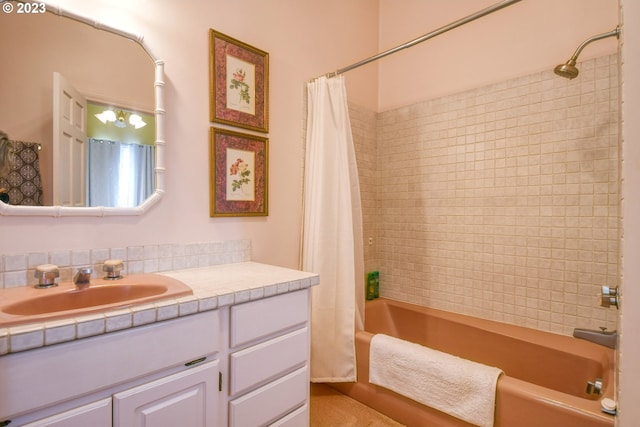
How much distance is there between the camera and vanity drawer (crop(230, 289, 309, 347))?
3.73 ft

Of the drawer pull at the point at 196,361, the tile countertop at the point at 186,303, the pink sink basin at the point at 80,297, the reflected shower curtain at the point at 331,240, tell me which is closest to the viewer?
the tile countertop at the point at 186,303

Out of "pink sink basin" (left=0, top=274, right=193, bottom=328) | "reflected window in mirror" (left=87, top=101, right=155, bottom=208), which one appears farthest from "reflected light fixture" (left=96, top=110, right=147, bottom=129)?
"pink sink basin" (left=0, top=274, right=193, bottom=328)

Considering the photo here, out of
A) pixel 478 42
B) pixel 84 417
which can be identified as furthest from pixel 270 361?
pixel 478 42

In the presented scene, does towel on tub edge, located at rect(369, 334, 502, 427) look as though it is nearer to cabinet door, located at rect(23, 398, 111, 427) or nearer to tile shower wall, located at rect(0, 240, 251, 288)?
tile shower wall, located at rect(0, 240, 251, 288)

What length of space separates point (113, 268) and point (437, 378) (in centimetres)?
149

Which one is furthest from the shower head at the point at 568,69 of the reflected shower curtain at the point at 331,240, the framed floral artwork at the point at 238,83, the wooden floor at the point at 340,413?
the wooden floor at the point at 340,413

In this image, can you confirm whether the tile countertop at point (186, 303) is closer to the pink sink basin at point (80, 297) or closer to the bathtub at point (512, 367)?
the pink sink basin at point (80, 297)

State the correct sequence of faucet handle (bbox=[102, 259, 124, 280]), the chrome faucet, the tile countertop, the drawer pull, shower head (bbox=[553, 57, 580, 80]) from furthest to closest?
shower head (bbox=[553, 57, 580, 80]), faucet handle (bbox=[102, 259, 124, 280]), the chrome faucet, the drawer pull, the tile countertop

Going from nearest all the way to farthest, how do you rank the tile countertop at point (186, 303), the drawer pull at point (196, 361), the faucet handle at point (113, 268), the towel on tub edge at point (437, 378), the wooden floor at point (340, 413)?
the tile countertop at point (186, 303) < the drawer pull at point (196, 361) < the faucet handle at point (113, 268) < the towel on tub edge at point (437, 378) < the wooden floor at point (340, 413)

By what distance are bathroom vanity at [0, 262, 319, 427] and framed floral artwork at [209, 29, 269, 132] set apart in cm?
83

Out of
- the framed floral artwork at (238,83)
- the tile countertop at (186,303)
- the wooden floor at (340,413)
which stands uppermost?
the framed floral artwork at (238,83)

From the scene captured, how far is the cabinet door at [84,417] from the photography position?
2.57ft

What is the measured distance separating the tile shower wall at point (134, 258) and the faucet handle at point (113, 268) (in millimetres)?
80

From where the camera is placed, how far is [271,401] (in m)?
1.25
